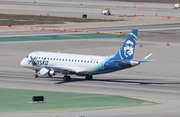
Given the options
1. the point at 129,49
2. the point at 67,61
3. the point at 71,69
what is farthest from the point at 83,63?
the point at 129,49

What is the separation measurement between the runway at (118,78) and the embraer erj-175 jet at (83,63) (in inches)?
53.9

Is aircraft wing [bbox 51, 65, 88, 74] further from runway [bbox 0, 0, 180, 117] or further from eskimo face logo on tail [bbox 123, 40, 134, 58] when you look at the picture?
eskimo face logo on tail [bbox 123, 40, 134, 58]

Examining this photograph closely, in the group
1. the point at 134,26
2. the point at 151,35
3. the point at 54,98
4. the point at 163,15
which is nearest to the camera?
the point at 54,98

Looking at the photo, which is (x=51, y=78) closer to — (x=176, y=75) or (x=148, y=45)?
(x=176, y=75)

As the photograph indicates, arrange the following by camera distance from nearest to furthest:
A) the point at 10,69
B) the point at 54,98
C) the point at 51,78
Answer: the point at 54,98 → the point at 51,78 → the point at 10,69

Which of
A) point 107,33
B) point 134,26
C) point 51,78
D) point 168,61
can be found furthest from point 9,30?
point 51,78

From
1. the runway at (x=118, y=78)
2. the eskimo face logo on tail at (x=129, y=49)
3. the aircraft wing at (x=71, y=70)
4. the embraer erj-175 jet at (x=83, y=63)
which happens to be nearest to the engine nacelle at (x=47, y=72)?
the embraer erj-175 jet at (x=83, y=63)

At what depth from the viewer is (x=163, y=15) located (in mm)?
183875

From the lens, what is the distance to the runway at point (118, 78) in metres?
62.4

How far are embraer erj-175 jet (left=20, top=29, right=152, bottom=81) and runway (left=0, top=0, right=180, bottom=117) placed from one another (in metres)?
1.37

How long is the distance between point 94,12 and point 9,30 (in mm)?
50862

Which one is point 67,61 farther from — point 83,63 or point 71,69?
point 83,63

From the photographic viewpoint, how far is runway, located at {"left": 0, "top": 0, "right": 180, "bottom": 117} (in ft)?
205

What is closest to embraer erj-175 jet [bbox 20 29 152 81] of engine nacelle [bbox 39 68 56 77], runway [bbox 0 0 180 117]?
engine nacelle [bbox 39 68 56 77]
